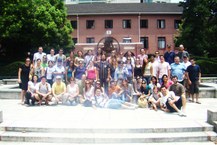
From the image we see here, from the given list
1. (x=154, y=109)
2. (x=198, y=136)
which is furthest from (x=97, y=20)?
(x=198, y=136)

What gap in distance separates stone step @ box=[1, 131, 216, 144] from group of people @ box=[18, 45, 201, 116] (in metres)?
3.07

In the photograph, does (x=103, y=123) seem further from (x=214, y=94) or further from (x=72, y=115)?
(x=214, y=94)

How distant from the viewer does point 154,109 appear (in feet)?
42.8

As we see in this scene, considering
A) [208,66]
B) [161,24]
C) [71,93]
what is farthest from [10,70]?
[161,24]

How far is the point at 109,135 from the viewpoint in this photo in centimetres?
961

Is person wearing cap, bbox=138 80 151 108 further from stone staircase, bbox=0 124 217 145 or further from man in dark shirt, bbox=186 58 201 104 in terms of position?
stone staircase, bbox=0 124 217 145

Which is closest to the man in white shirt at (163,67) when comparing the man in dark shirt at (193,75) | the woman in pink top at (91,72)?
the man in dark shirt at (193,75)

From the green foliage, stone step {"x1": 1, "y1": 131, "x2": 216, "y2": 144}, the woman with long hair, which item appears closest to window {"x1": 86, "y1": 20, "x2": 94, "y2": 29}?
the green foliage

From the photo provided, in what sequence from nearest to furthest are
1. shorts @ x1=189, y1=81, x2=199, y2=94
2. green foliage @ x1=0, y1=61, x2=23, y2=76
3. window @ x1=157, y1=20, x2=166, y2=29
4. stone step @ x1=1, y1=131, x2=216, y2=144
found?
stone step @ x1=1, y1=131, x2=216, y2=144, shorts @ x1=189, y1=81, x2=199, y2=94, green foliage @ x1=0, y1=61, x2=23, y2=76, window @ x1=157, y1=20, x2=166, y2=29

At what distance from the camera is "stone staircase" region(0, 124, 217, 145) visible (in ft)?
30.8

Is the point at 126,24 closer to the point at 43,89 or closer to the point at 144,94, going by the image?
the point at 144,94

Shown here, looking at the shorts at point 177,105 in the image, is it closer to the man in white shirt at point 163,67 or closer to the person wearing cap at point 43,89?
the man in white shirt at point 163,67

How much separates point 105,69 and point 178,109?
14.2ft

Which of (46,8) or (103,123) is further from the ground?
(46,8)
